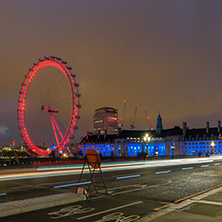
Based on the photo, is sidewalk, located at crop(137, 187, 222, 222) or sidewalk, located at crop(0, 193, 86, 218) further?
sidewalk, located at crop(0, 193, 86, 218)

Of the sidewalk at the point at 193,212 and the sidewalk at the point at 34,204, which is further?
the sidewalk at the point at 34,204

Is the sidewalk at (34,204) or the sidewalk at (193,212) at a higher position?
the sidewalk at (34,204)

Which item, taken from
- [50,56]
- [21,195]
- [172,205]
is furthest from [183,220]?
[50,56]

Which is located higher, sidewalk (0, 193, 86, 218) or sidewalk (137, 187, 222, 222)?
sidewalk (0, 193, 86, 218)

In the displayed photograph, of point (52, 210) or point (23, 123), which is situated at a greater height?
point (23, 123)

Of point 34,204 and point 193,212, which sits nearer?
point 193,212

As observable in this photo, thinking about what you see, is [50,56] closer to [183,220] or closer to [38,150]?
[38,150]

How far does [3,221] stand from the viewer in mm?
9117

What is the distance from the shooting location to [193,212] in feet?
32.4

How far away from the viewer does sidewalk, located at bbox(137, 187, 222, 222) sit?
8945 millimetres

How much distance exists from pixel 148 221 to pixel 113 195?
202 inches

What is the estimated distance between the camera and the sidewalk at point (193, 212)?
8945mm

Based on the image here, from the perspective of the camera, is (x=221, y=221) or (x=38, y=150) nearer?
(x=221, y=221)

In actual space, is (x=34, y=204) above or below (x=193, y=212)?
above
